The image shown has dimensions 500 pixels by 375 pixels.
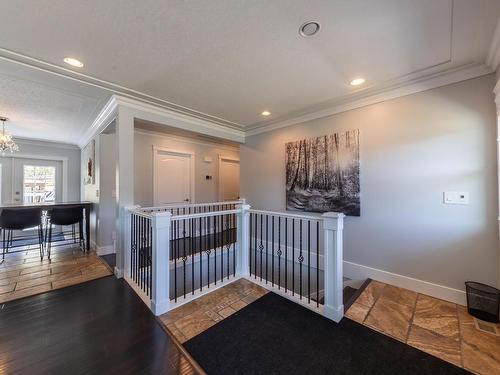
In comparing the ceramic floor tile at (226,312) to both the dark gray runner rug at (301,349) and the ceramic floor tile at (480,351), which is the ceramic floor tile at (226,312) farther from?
the ceramic floor tile at (480,351)

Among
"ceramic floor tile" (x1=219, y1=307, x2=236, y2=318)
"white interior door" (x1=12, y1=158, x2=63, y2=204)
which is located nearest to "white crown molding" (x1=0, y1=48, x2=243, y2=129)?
"ceramic floor tile" (x1=219, y1=307, x2=236, y2=318)

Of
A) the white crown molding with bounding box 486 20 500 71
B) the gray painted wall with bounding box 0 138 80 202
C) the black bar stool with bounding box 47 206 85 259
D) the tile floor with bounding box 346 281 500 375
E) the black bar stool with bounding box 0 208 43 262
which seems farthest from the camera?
→ the gray painted wall with bounding box 0 138 80 202

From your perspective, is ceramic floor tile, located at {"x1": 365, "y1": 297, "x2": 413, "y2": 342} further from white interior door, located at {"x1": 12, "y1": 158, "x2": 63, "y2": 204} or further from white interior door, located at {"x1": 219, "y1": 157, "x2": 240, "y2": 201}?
white interior door, located at {"x1": 12, "y1": 158, "x2": 63, "y2": 204}

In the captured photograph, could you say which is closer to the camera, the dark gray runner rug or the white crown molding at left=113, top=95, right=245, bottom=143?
the dark gray runner rug

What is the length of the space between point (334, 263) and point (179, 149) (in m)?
4.20

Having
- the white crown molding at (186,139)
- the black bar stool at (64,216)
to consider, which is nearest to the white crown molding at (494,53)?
the white crown molding at (186,139)

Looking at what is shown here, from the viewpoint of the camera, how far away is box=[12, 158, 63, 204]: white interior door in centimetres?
512

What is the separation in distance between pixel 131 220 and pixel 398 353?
3102mm

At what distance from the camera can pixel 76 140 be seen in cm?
532

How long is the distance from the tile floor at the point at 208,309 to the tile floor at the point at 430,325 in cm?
109

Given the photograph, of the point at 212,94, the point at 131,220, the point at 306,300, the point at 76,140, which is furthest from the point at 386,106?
the point at 76,140

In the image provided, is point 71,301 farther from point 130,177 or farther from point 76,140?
point 76,140

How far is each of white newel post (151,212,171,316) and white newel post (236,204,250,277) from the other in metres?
1.06

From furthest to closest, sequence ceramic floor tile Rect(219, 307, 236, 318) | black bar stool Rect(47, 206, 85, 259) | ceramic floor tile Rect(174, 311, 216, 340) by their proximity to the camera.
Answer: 1. black bar stool Rect(47, 206, 85, 259)
2. ceramic floor tile Rect(219, 307, 236, 318)
3. ceramic floor tile Rect(174, 311, 216, 340)
